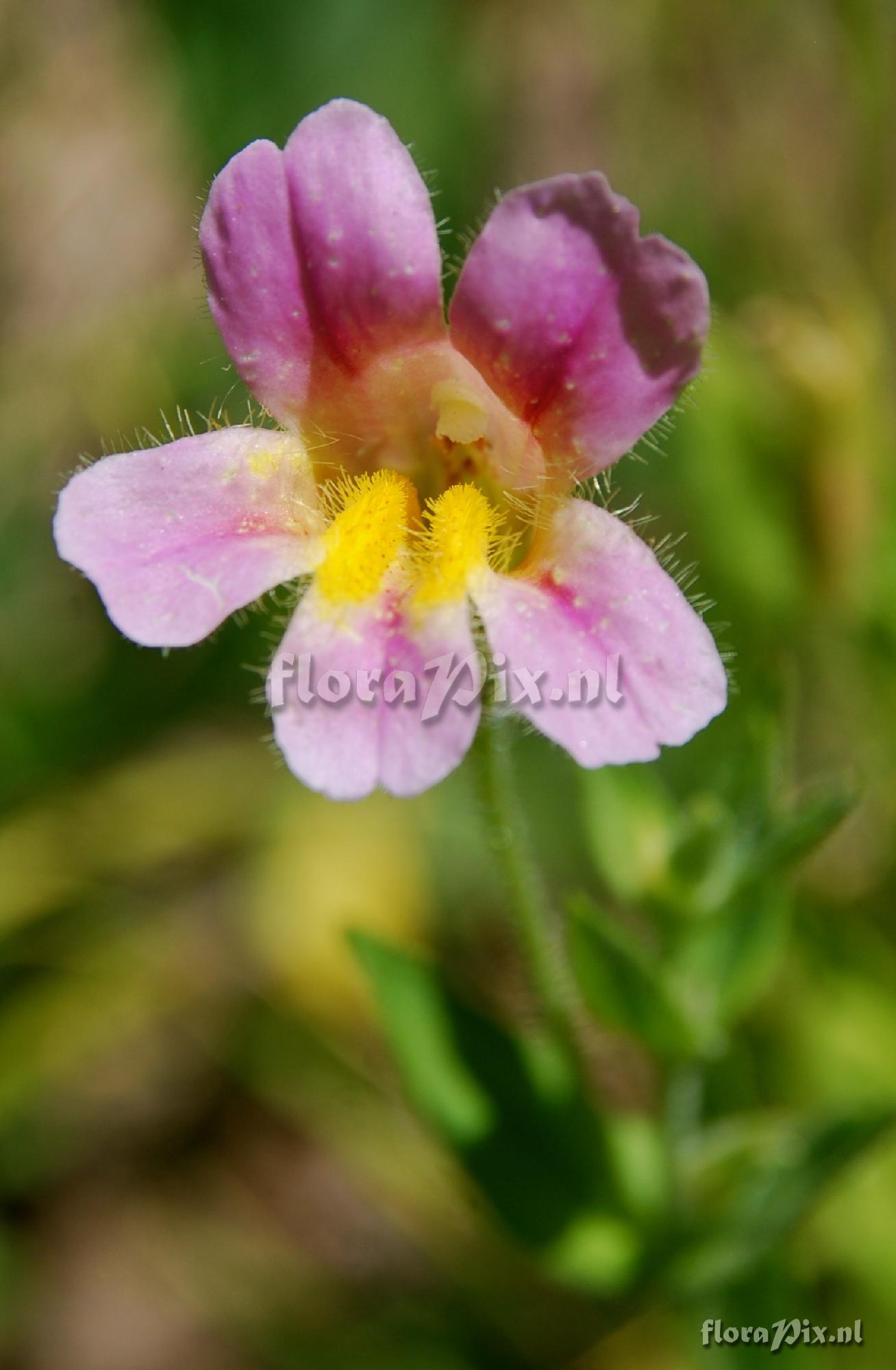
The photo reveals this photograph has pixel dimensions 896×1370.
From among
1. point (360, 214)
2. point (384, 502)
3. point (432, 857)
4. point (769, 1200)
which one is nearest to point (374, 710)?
point (384, 502)

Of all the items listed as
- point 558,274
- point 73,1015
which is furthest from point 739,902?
point 73,1015

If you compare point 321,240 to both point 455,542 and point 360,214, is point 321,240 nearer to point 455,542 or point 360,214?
point 360,214

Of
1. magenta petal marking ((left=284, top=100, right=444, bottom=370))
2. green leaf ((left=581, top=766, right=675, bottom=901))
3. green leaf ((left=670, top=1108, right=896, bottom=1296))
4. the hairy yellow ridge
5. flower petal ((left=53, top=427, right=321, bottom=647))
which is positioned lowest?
green leaf ((left=670, top=1108, right=896, bottom=1296))

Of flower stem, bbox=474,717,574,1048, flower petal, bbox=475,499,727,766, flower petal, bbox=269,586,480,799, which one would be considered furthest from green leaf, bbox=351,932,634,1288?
flower petal, bbox=475,499,727,766

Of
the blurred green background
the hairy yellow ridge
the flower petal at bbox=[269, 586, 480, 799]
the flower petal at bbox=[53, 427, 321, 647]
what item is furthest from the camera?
the blurred green background

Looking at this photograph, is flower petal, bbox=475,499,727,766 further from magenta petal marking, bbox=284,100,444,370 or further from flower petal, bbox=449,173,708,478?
magenta petal marking, bbox=284,100,444,370

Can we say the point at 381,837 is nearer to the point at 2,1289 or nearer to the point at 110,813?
the point at 110,813

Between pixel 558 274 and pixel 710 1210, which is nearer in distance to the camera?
pixel 558 274
